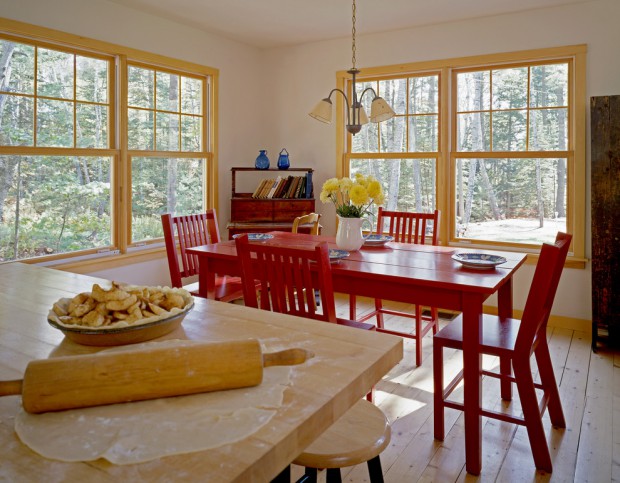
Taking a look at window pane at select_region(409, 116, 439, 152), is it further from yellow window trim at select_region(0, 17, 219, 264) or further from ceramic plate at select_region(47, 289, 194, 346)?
ceramic plate at select_region(47, 289, 194, 346)

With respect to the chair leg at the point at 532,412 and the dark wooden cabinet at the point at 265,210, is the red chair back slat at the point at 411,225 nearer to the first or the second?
the dark wooden cabinet at the point at 265,210

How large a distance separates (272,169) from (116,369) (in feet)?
13.8

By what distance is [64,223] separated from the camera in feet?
12.5

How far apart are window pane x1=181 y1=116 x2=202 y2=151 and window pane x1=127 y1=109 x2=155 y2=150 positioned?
36cm

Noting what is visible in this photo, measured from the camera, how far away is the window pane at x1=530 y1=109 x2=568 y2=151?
13.4 ft

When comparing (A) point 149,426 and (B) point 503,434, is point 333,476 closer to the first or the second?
(A) point 149,426

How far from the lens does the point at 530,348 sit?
2135 millimetres

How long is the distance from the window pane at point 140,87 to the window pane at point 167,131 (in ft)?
0.52

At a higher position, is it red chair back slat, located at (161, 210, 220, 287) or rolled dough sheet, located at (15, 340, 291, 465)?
red chair back slat, located at (161, 210, 220, 287)

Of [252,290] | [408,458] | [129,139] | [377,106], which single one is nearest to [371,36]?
[377,106]

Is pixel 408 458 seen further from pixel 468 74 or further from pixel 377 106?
pixel 468 74

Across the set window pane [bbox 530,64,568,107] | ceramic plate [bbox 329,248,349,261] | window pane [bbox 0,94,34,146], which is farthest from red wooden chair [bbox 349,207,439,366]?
window pane [bbox 0,94,34,146]

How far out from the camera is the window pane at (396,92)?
475 cm

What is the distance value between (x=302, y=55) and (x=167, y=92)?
1.49m
